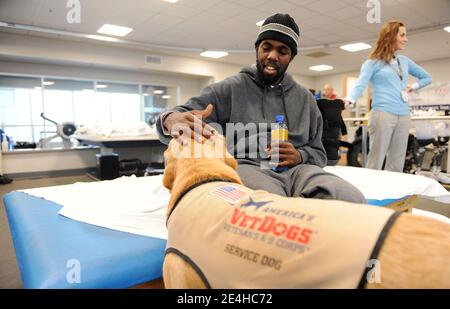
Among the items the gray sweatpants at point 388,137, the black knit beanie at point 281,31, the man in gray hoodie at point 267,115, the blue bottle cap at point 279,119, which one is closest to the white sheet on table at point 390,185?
the man in gray hoodie at point 267,115

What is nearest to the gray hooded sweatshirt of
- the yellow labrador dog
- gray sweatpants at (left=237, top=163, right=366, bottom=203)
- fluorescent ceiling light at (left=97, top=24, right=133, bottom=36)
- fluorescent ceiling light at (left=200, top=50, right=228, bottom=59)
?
gray sweatpants at (left=237, top=163, right=366, bottom=203)

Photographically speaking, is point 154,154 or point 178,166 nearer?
point 178,166

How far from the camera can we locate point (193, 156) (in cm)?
83

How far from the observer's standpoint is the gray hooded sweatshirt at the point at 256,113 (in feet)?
4.04

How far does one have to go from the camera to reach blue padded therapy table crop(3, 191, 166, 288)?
0.72 meters

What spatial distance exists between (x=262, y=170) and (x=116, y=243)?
0.58 meters

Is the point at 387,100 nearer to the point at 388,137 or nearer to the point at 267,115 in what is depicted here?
the point at 388,137

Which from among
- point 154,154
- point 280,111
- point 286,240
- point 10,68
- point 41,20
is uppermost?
point 41,20

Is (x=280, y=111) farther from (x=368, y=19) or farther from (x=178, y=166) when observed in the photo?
(x=368, y=19)

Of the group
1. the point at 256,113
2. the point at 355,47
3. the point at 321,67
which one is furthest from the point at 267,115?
the point at 321,67

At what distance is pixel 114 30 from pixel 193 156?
5405 mm

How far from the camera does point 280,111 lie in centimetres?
132

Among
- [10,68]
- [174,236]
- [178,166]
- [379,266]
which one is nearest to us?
[379,266]

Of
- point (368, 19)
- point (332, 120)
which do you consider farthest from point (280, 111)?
point (368, 19)
